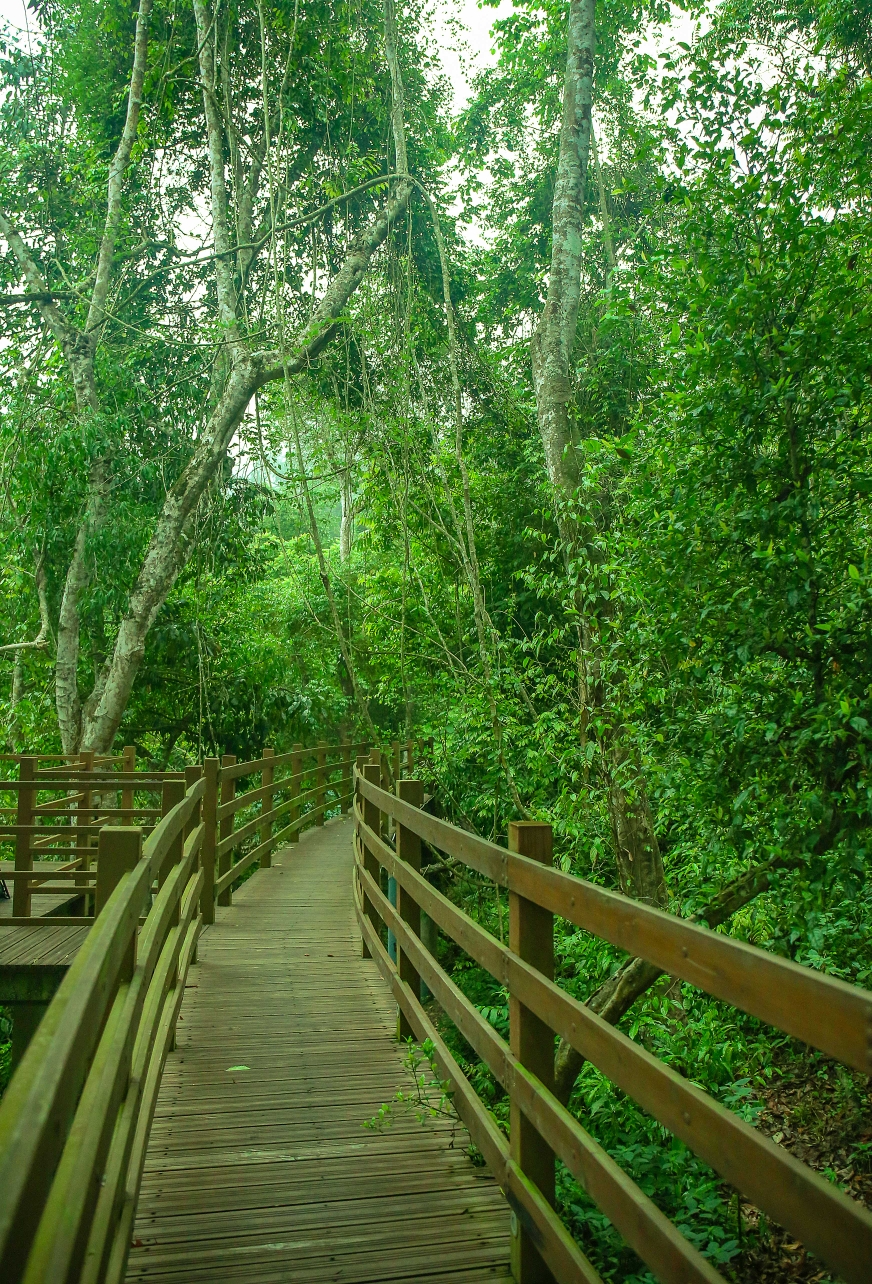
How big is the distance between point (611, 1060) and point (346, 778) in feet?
57.7

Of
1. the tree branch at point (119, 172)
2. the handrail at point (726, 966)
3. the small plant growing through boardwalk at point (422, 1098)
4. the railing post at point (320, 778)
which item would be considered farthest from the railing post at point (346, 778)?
the handrail at point (726, 966)

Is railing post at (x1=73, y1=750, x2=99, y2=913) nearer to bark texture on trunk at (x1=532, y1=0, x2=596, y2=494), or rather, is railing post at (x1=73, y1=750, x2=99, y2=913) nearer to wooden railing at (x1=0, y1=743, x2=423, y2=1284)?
wooden railing at (x1=0, y1=743, x2=423, y2=1284)

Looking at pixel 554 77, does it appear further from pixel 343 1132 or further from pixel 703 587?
pixel 343 1132

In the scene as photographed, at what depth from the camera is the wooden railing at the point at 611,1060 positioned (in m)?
1.30

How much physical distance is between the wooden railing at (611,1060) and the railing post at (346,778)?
1440 cm

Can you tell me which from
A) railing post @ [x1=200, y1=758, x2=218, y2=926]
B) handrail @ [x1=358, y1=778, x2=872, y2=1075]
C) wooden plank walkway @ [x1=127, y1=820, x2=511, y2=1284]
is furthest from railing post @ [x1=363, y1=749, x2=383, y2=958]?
handrail @ [x1=358, y1=778, x2=872, y2=1075]

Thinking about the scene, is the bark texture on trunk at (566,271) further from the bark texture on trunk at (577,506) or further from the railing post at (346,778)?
the railing post at (346,778)

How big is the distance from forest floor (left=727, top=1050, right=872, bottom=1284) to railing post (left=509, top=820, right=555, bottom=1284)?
198 centimetres

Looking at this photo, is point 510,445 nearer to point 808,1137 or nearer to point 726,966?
point 808,1137

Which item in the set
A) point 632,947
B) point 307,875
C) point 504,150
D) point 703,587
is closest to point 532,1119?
point 632,947

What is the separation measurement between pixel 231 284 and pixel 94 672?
6417mm

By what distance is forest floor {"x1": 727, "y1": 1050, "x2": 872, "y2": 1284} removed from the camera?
4.13 metres

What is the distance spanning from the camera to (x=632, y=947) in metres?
1.93

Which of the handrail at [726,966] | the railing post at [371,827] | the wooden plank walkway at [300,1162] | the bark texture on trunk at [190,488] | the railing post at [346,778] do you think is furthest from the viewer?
the railing post at [346,778]
